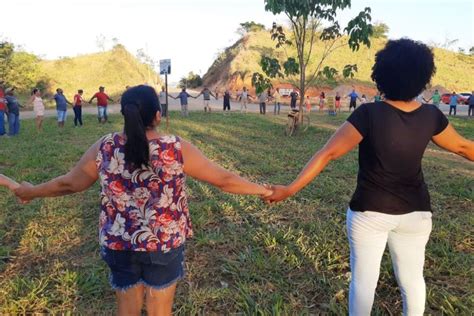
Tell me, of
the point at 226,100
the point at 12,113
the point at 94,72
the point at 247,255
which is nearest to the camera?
the point at 247,255

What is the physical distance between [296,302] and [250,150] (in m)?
7.17

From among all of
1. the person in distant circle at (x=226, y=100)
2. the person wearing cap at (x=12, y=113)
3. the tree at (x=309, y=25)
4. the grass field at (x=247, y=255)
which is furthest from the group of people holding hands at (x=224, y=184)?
the person in distant circle at (x=226, y=100)

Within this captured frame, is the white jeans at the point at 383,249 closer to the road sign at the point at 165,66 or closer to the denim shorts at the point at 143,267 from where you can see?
the denim shorts at the point at 143,267

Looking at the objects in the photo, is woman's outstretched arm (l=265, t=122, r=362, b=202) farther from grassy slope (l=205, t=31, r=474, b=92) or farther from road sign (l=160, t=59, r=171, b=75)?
grassy slope (l=205, t=31, r=474, b=92)

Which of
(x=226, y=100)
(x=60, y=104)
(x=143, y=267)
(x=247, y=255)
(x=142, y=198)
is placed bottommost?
(x=247, y=255)

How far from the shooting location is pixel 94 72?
41.0 m

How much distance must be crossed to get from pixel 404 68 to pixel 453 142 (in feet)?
2.17

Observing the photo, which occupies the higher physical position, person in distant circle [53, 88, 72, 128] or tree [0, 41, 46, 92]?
tree [0, 41, 46, 92]

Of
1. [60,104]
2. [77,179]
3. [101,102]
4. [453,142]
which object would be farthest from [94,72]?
[453,142]

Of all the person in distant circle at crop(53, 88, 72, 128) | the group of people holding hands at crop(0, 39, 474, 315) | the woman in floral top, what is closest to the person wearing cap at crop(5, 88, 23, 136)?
the person in distant circle at crop(53, 88, 72, 128)

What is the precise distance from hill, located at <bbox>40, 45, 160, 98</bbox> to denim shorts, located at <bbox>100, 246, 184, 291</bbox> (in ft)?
118

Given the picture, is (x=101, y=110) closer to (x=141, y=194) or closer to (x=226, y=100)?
Result: (x=226, y=100)

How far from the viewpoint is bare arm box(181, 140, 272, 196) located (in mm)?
2096

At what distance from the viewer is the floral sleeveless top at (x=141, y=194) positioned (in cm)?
198
